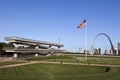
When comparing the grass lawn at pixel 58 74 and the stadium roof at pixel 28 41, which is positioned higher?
the stadium roof at pixel 28 41

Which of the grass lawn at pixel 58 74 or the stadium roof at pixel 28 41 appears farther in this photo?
the stadium roof at pixel 28 41

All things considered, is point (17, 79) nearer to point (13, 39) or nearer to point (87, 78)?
point (87, 78)

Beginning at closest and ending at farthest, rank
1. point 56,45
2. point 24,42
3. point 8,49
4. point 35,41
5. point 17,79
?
point 17,79 < point 8,49 < point 24,42 < point 35,41 < point 56,45

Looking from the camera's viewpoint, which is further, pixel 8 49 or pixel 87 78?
pixel 8 49

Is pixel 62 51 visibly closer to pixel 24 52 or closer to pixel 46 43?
pixel 46 43

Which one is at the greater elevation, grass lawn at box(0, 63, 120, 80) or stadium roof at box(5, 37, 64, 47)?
stadium roof at box(5, 37, 64, 47)

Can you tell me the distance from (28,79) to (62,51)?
353 feet

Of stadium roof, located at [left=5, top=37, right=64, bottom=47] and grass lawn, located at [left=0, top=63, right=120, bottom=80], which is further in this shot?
stadium roof, located at [left=5, top=37, right=64, bottom=47]

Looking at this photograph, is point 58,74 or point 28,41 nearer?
point 58,74

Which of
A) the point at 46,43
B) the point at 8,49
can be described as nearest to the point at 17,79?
the point at 8,49

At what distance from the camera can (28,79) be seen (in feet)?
79.7

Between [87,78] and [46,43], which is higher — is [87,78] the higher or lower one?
the lower one

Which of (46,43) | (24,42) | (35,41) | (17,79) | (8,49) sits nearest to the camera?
(17,79)

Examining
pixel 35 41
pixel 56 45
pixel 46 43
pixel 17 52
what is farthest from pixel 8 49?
pixel 56 45
